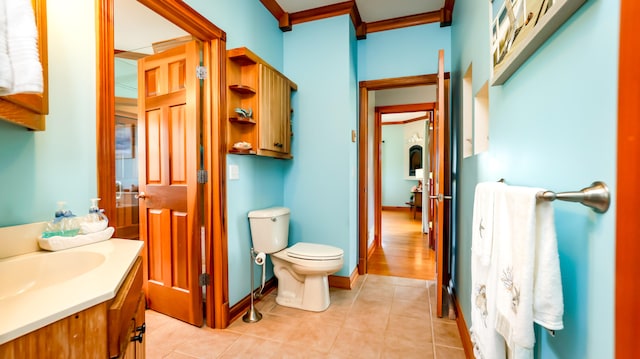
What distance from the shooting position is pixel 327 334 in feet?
6.26

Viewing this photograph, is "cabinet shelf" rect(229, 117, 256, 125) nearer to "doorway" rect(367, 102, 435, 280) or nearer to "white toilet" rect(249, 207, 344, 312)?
"white toilet" rect(249, 207, 344, 312)

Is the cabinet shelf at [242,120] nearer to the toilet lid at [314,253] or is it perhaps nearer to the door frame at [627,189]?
the toilet lid at [314,253]

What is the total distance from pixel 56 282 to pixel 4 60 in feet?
2.18

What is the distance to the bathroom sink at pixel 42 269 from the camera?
2.66ft

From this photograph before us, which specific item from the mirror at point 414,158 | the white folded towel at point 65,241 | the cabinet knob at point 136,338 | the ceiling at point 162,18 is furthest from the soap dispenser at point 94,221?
the mirror at point 414,158

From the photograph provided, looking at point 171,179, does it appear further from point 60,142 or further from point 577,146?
point 577,146

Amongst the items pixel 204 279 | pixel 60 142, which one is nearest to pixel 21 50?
pixel 60 142

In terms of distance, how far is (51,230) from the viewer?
100cm

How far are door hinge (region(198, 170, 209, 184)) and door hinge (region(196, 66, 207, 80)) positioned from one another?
0.68 metres

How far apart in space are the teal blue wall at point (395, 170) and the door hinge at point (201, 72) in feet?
21.8

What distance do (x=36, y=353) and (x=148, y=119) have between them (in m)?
2.11

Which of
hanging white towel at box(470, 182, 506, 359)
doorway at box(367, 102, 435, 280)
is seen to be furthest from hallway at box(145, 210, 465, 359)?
hanging white towel at box(470, 182, 506, 359)

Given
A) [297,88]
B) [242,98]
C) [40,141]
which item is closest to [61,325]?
[40,141]

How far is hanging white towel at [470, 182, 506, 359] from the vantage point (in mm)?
889
